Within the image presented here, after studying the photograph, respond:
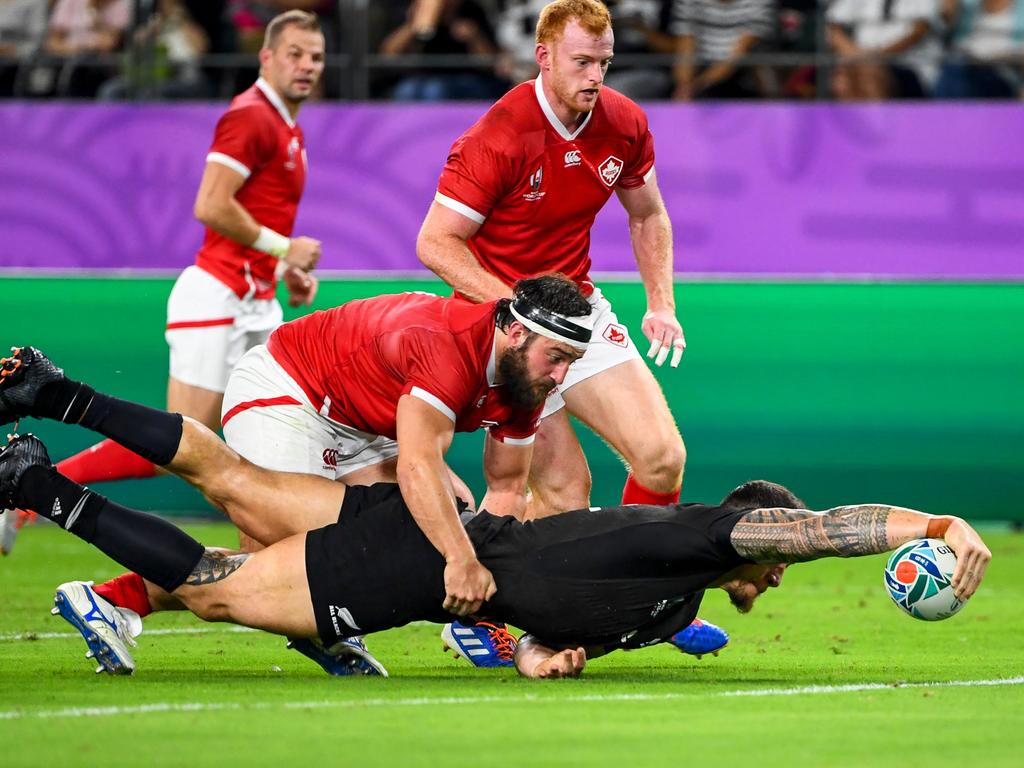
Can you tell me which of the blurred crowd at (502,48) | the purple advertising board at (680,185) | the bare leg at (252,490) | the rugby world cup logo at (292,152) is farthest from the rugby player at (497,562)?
the blurred crowd at (502,48)

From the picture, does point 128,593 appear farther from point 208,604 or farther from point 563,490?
point 563,490

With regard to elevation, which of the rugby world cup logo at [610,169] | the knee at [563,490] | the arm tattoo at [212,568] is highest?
the rugby world cup logo at [610,169]

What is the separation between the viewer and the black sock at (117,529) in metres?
6.81

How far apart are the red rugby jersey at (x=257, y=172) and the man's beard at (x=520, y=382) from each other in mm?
3914

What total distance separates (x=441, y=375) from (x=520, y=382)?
346 millimetres

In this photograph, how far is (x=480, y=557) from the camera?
6719 millimetres

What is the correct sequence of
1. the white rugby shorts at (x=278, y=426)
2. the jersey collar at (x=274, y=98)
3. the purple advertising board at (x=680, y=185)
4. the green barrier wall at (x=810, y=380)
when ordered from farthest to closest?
1. the purple advertising board at (x=680, y=185)
2. the green barrier wall at (x=810, y=380)
3. the jersey collar at (x=274, y=98)
4. the white rugby shorts at (x=278, y=426)

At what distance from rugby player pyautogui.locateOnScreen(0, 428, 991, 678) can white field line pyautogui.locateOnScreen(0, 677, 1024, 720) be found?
45 cm

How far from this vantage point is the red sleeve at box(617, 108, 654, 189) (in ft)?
27.9

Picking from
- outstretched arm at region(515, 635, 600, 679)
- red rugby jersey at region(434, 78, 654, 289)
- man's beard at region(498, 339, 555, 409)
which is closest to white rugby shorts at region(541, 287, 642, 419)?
red rugby jersey at region(434, 78, 654, 289)

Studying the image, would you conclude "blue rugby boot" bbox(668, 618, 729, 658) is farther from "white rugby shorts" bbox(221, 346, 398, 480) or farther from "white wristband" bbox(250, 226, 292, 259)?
"white wristband" bbox(250, 226, 292, 259)

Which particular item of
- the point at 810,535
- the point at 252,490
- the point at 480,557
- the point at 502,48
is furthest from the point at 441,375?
the point at 502,48

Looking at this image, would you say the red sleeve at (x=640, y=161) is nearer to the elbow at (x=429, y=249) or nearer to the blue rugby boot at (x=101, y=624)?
the elbow at (x=429, y=249)

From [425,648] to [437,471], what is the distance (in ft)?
6.48
